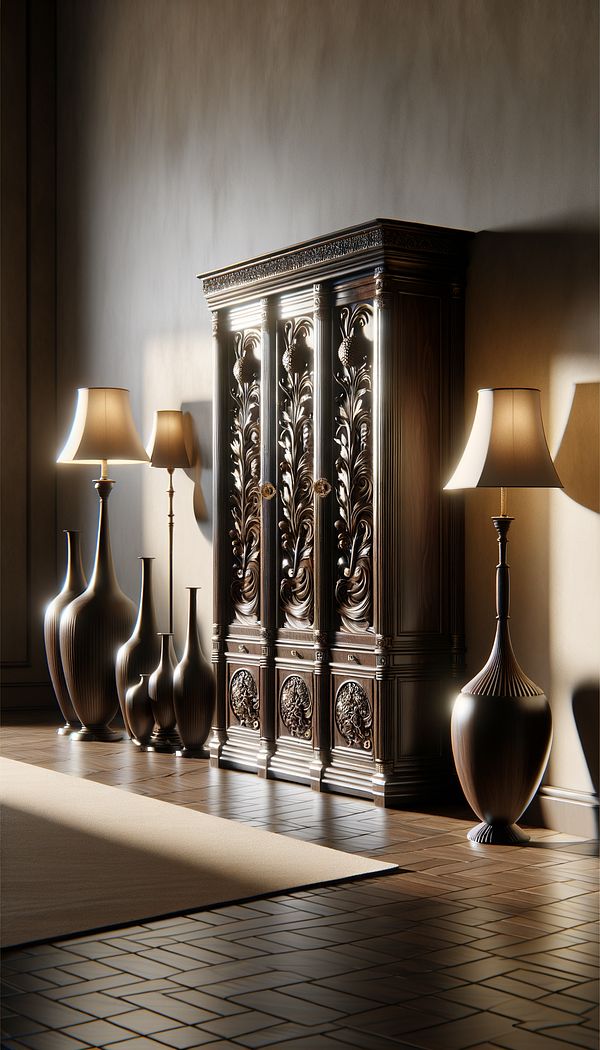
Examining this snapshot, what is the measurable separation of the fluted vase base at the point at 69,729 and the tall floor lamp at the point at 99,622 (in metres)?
0.18

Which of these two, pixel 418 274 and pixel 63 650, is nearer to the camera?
pixel 418 274

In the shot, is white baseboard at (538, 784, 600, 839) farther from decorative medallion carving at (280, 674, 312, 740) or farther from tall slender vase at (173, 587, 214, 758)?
tall slender vase at (173, 587, 214, 758)

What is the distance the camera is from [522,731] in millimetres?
4371

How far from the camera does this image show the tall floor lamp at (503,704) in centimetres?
438

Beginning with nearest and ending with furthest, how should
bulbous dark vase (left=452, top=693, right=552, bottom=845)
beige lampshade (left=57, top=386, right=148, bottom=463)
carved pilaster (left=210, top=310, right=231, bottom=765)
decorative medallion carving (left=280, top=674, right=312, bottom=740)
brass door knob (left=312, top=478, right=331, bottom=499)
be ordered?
1. bulbous dark vase (left=452, top=693, right=552, bottom=845)
2. brass door knob (left=312, top=478, right=331, bottom=499)
3. decorative medallion carving (left=280, top=674, right=312, bottom=740)
4. carved pilaster (left=210, top=310, right=231, bottom=765)
5. beige lampshade (left=57, top=386, right=148, bottom=463)

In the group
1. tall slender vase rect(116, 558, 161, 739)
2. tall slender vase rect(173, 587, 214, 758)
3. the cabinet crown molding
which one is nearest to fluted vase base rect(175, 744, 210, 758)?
tall slender vase rect(173, 587, 214, 758)

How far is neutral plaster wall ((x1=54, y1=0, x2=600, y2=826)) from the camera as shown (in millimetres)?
4691

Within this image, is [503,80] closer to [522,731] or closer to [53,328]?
[522,731]

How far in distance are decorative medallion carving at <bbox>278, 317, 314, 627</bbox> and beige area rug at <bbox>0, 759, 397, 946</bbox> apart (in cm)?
110

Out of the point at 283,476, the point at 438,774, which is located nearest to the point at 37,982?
the point at 438,774

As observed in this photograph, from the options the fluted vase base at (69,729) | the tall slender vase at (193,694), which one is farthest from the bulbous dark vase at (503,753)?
the fluted vase base at (69,729)

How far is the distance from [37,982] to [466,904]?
1225 mm

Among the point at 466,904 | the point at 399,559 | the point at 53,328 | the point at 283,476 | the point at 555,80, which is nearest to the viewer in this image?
the point at 466,904

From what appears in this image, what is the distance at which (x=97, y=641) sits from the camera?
6.90 metres
